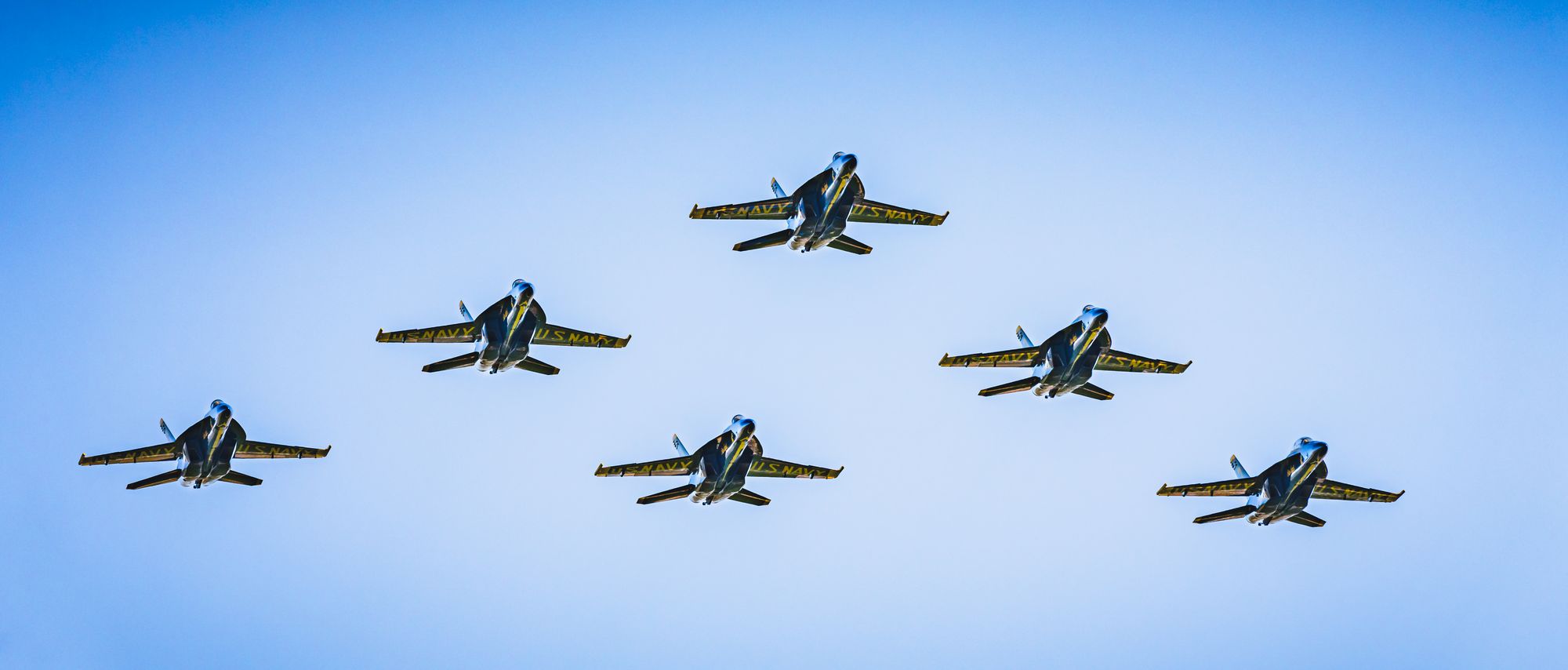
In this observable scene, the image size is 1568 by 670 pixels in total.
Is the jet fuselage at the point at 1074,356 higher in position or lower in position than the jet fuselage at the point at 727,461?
higher

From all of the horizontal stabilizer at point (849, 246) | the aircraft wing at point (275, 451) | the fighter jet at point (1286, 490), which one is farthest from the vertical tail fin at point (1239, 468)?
the aircraft wing at point (275, 451)

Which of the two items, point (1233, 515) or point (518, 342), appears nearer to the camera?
point (518, 342)

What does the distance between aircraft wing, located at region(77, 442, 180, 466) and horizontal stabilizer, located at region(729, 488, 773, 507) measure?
3790 centimetres

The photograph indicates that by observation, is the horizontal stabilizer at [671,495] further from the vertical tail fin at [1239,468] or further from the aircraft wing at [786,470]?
the vertical tail fin at [1239,468]

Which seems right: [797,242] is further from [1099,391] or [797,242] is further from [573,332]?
[1099,391]

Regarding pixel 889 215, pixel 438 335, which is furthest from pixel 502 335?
pixel 889 215

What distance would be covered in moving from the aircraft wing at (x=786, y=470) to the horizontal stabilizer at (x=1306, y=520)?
31.1 m

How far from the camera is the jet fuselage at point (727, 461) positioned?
270 feet

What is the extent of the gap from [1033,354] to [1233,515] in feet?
58.3

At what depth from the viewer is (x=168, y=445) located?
285 ft

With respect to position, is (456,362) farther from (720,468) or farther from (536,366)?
(720,468)

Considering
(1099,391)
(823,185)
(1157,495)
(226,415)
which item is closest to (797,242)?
(823,185)

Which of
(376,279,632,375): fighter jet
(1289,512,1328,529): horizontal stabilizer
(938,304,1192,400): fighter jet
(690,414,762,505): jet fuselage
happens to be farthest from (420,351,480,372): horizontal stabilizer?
(1289,512,1328,529): horizontal stabilizer

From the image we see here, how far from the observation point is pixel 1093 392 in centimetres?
8625
